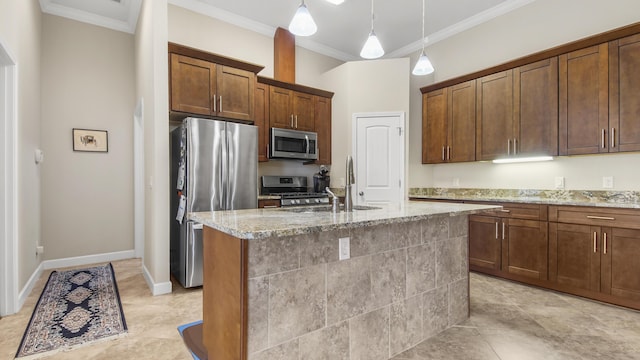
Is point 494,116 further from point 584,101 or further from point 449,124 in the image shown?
point 584,101

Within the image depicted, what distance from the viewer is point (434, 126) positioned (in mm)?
4590

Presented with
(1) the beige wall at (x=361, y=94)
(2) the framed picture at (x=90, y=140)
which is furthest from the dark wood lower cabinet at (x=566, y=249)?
(2) the framed picture at (x=90, y=140)

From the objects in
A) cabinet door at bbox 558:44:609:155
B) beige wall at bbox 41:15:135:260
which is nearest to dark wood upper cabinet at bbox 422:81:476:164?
cabinet door at bbox 558:44:609:155

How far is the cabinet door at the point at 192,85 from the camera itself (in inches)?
132

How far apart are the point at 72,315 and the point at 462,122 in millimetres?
4612

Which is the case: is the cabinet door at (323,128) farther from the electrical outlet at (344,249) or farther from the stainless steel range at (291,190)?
the electrical outlet at (344,249)

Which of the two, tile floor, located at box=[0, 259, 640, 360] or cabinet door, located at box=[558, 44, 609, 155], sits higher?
cabinet door, located at box=[558, 44, 609, 155]

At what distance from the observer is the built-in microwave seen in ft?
14.1

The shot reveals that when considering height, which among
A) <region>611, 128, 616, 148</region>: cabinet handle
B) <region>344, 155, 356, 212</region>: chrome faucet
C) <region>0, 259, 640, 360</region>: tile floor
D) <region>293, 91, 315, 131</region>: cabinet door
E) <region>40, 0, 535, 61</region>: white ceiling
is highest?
<region>40, 0, 535, 61</region>: white ceiling

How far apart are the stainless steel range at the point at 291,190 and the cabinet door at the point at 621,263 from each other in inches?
118

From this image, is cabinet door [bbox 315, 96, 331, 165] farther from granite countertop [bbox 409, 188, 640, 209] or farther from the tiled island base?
the tiled island base

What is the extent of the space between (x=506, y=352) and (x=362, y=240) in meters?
1.24

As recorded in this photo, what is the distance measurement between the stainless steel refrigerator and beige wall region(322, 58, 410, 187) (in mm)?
1650

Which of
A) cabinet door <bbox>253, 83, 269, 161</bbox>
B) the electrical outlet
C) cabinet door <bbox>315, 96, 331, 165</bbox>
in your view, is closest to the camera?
the electrical outlet
